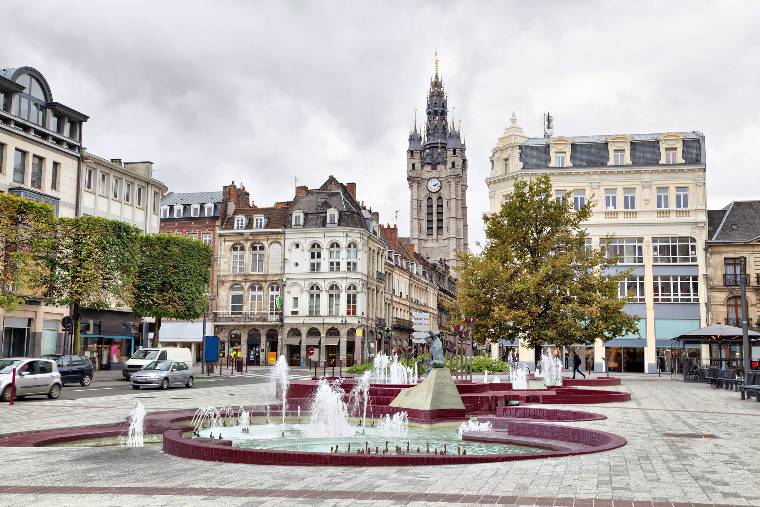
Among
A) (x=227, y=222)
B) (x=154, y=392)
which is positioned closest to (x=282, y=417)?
(x=154, y=392)

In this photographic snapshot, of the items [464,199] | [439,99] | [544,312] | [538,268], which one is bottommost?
[544,312]

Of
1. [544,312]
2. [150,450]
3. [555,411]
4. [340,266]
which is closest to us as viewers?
[150,450]

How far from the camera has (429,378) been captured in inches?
693

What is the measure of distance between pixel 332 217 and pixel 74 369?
1505 inches

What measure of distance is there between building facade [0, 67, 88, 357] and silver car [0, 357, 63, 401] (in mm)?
16902

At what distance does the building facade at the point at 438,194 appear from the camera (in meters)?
135

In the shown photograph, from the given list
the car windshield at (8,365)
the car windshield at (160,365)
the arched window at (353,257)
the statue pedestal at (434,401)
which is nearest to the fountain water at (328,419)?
the statue pedestal at (434,401)

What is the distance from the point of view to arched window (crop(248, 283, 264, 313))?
226ft

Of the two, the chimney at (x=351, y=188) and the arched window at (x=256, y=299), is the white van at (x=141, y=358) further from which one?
the chimney at (x=351, y=188)

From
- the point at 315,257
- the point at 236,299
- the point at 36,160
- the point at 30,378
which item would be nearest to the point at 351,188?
the point at 315,257

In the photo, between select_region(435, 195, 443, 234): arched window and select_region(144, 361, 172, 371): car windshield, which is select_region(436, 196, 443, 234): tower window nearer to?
select_region(435, 195, 443, 234): arched window

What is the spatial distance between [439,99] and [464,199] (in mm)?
22363

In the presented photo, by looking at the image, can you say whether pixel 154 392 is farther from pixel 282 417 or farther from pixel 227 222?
pixel 227 222

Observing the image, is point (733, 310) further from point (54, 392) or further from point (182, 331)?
point (182, 331)
